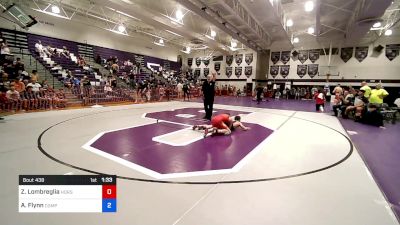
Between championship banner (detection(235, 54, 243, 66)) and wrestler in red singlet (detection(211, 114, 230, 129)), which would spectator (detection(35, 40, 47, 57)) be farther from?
championship banner (detection(235, 54, 243, 66))

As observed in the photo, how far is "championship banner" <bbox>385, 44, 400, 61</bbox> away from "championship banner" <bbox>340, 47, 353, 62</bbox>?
2603mm

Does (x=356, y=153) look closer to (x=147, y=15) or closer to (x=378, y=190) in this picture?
(x=378, y=190)

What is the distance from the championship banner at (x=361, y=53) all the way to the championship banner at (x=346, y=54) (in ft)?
1.51

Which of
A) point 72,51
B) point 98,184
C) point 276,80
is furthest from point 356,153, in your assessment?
point 276,80

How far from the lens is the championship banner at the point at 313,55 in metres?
22.6

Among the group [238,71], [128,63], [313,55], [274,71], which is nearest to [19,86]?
[128,63]

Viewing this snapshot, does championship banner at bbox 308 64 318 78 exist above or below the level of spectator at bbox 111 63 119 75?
above

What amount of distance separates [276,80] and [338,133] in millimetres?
19754

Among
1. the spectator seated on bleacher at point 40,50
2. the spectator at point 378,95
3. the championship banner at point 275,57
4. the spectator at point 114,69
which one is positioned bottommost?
the spectator at point 378,95

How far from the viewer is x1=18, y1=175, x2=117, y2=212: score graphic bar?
193 centimetres

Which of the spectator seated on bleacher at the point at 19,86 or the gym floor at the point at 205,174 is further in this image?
the spectator seated on bleacher at the point at 19,86

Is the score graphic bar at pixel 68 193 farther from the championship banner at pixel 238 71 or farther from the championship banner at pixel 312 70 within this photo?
the championship banner at pixel 238 71

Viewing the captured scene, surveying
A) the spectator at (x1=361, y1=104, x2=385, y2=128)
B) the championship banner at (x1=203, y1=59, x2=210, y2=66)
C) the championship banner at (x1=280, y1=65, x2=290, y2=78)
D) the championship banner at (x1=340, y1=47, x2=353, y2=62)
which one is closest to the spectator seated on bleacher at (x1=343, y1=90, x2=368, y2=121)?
the spectator at (x1=361, y1=104, x2=385, y2=128)

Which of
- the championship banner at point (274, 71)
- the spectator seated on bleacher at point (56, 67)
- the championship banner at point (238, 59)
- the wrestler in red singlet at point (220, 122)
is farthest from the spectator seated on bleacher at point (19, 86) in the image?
the championship banner at point (274, 71)
